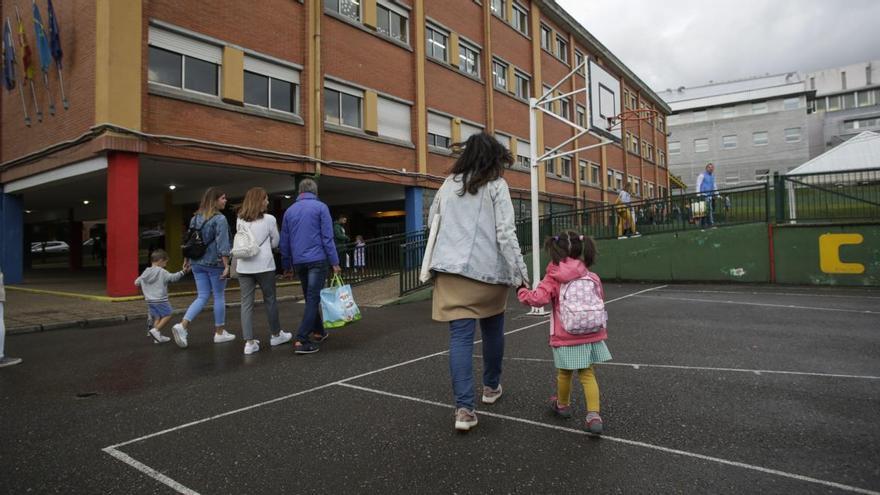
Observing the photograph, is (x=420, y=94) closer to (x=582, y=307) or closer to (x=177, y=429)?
(x=582, y=307)

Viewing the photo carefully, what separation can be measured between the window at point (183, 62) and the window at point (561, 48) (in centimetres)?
2123

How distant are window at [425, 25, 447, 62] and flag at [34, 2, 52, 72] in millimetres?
11321

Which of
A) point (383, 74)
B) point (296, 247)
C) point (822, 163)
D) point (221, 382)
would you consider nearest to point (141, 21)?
point (383, 74)

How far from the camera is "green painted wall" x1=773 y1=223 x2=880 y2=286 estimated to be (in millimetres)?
10820

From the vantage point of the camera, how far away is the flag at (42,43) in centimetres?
1165

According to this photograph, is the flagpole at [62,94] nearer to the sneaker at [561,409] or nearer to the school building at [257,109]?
the school building at [257,109]

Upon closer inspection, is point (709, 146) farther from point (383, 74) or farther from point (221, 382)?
point (221, 382)

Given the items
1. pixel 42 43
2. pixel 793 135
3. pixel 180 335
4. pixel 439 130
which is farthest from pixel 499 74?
pixel 793 135

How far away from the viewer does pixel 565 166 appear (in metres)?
28.0

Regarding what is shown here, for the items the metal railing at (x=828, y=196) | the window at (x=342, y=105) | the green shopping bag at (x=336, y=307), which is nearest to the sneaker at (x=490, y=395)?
the green shopping bag at (x=336, y=307)

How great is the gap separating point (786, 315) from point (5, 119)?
2014cm

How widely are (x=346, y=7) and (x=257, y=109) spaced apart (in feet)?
16.8

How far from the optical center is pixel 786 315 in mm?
7227

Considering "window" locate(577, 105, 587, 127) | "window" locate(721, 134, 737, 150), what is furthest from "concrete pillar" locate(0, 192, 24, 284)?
"window" locate(721, 134, 737, 150)
